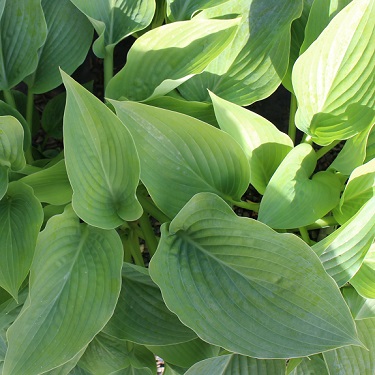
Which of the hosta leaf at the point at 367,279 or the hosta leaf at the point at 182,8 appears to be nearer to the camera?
the hosta leaf at the point at 367,279

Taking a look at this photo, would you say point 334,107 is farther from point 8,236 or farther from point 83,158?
point 8,236

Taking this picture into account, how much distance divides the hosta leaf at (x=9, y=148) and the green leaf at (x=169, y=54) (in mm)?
208

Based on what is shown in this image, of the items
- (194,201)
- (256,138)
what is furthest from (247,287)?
(256,138)

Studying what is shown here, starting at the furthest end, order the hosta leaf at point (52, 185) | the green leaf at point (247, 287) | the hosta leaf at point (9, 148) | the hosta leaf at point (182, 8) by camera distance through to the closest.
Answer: the hosta leaf at point (182, 8)
the hosta leaf at point (52, 185)
the hosta leaf at point (9, 148)
the green leaf at point (247, 287)

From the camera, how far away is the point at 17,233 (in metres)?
0.84

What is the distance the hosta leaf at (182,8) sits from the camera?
982 mm

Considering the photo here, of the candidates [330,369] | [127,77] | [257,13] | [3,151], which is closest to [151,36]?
[127,77]

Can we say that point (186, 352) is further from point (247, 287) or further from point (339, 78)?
point (339, 78)

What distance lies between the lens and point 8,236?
0.84 m

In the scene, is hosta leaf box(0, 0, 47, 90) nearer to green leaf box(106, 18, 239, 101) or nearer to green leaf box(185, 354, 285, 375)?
green leaf box(106, 18, 239, 101)

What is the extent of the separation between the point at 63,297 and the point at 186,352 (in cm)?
31

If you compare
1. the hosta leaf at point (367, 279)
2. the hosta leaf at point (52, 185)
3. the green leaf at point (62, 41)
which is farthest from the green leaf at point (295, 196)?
the green leaf at point (62, 41)

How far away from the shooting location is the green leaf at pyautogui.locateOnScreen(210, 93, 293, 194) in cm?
82

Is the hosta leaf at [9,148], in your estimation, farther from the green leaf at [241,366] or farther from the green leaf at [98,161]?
the green leaf at [241,366]
